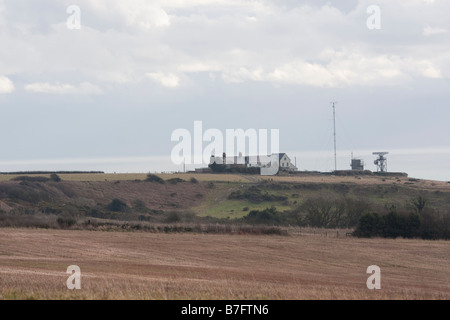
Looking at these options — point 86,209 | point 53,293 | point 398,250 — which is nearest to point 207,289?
point 53,293

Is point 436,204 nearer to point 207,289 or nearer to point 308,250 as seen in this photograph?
point 308,250

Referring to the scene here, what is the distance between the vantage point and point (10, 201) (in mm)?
73688

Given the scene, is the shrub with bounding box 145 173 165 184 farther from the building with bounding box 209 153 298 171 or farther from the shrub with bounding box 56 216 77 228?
the shrub with bounding box 56 216 77 228

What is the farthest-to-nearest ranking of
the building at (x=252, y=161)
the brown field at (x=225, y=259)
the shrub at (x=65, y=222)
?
the building at (x=252, y=161), the shrub at (x=65, y=222), the brown field at (x=225, y=259)

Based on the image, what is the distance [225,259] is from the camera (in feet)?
125

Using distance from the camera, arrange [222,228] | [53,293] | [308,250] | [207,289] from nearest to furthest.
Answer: [53,293] → [207,289] → [308,250] → [222,228]

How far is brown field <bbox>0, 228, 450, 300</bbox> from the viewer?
976 inches

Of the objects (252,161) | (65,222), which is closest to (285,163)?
(252,161)

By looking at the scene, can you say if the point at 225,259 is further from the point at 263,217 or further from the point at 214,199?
the point at 214,199

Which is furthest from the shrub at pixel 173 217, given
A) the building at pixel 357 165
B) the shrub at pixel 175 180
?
the building at pixel 357 165

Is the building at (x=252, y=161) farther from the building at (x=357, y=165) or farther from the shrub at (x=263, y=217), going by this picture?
the shrub at (x=263, y=217)

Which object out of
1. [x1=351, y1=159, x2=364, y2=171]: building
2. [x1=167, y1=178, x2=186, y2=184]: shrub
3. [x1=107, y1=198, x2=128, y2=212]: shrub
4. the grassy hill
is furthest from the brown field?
[x1=351, y1=159, x2=364, y2=171]: building

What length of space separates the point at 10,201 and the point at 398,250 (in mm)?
46996

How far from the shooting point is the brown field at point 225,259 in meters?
24.8
